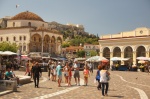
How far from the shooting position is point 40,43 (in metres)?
62.1

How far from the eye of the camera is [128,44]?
4903cm

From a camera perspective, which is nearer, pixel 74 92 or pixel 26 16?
pixel 74 92

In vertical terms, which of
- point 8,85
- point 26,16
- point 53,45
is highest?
point 26,16

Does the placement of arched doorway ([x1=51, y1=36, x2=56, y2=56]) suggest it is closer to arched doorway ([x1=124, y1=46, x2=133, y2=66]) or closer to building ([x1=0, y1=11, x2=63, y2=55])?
building ([x1=0, y1=11, x2=63, y2=55])

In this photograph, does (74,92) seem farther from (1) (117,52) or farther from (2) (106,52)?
(2) (106,52)

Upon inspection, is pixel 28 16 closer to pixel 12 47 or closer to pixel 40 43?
pixel 40 43

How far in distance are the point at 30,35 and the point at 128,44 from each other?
2232 centimetres

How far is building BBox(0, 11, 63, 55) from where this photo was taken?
200 feet

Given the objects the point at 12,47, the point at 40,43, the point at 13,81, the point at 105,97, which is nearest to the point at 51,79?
the point at 13,81

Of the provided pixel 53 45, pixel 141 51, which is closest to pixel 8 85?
pixel 141 51

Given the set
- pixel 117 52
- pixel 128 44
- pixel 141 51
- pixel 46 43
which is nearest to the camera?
pixel 141 51

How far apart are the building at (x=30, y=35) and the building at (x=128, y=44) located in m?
14.3

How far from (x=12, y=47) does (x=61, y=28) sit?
432 ft

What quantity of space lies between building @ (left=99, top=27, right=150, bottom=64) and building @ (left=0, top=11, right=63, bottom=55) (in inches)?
562
